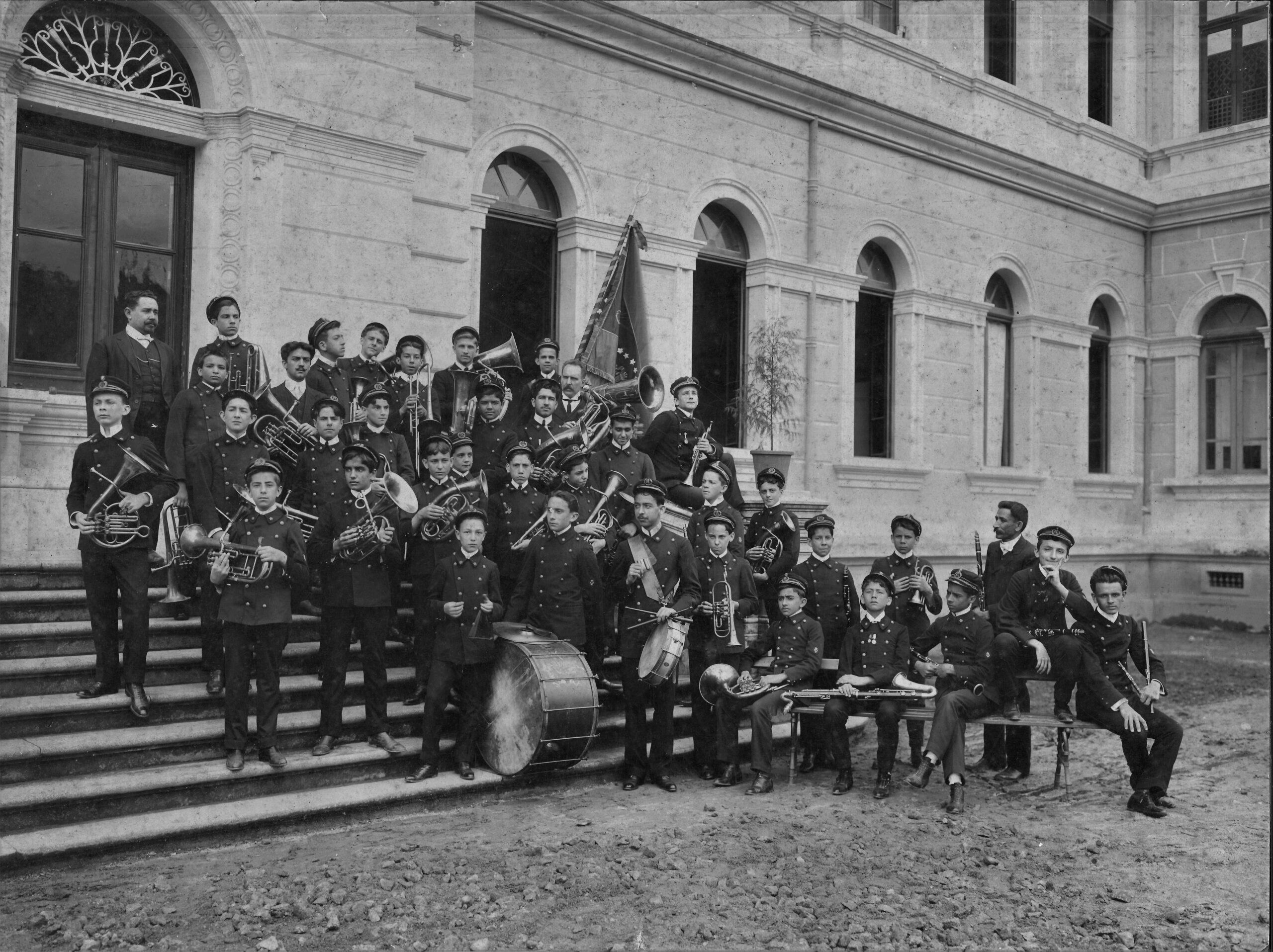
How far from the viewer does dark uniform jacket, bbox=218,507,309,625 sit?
21.8 ft

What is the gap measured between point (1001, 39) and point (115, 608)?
15588 mm

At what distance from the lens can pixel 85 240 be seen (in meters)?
8.67

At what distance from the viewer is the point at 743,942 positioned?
494 cm

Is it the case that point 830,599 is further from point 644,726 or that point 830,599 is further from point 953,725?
point 644,726

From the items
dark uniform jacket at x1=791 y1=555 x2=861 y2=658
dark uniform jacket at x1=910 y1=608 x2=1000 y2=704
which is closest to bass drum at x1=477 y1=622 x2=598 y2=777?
dark uniform jacket at x1=791 y1=555 x2=861 y2=658

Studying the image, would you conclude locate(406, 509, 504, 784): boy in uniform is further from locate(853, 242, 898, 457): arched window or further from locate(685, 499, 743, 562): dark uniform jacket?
locate(853, 242, 898, 457): arched window

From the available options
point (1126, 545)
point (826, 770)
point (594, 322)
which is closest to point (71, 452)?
point (594, 322)

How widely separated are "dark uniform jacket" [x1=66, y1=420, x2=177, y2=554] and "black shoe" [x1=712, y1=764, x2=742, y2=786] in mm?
4019

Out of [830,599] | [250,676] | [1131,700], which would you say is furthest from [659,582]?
[1131,700]

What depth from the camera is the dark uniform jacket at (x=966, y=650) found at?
312 inches

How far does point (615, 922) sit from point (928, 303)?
12.3m

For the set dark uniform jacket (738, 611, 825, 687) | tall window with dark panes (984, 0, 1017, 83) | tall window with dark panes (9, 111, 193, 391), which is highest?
tall window with dark panes (984, 0, 1017, 83)

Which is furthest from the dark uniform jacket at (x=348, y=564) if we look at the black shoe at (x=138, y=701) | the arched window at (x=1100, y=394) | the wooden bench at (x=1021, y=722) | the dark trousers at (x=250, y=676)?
the arched window at (x=1100, y=394)

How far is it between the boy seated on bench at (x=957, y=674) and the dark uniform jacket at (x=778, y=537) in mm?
1330
